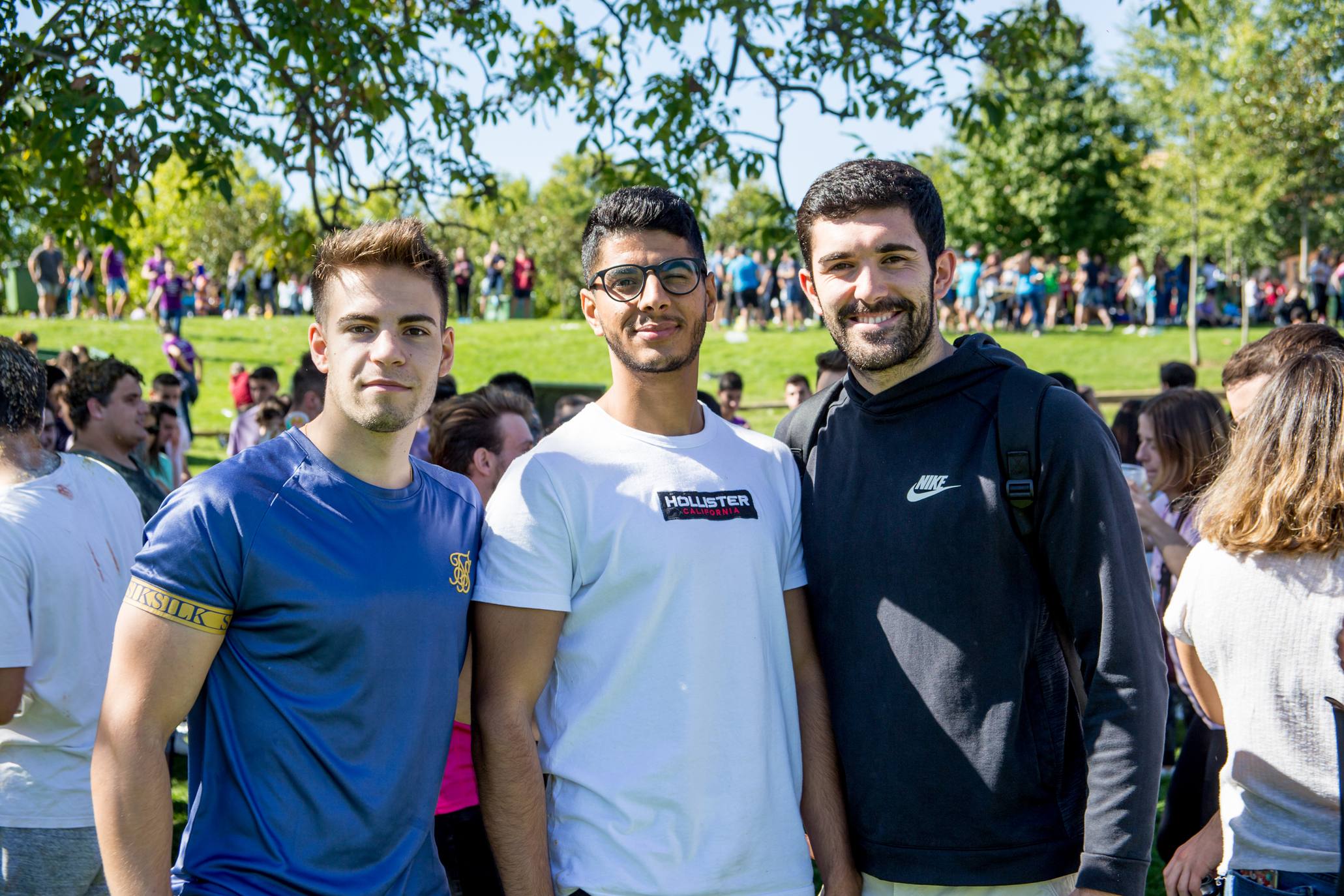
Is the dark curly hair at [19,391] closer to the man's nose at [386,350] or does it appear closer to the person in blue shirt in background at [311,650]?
the person in blue shirt in background at [311,650]

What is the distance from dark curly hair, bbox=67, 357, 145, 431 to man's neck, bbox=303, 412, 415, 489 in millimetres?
4016

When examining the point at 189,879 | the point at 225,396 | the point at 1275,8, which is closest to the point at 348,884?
the point at 189,879

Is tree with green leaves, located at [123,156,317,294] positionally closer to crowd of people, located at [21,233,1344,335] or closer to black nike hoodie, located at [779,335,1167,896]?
crowd of people, located at [21,233,1344,335]

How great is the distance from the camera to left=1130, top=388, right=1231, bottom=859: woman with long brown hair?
14.5ft

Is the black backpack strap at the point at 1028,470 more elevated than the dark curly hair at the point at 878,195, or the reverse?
the dark curly hair at the point at 878,195

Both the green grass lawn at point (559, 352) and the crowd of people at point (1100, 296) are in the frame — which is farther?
the crowd of people at point (1100, 296)

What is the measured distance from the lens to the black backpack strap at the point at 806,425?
3.04 meters

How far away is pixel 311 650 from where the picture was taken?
7.79 feet

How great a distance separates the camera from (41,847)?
3.30 metres

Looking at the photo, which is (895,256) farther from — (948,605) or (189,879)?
(189,879)

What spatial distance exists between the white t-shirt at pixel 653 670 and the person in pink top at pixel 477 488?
326 mm

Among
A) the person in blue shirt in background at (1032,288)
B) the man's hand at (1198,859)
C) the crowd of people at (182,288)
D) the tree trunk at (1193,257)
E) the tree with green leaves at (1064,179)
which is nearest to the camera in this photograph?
the man's hand at (1198,859)

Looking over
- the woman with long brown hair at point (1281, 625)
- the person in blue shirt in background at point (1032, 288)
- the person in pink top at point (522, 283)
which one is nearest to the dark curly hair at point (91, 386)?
the woman with long brown hair at point (1281, 625)

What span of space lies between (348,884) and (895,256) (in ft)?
6.04
